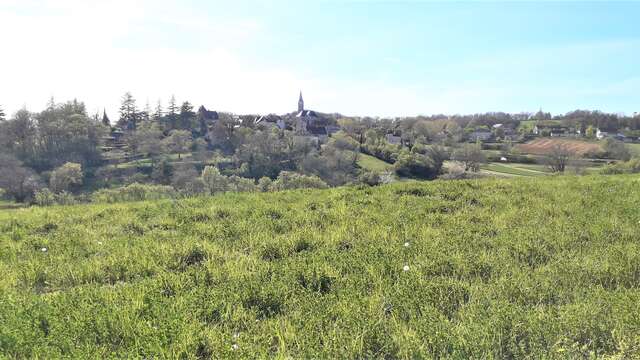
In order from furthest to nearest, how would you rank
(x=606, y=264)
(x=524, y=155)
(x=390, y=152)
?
(x=390, y=152) → (x=524, y=155) → (x=606, y=264)

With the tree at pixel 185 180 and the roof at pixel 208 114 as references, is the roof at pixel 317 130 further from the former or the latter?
the tree at pixel 185 180

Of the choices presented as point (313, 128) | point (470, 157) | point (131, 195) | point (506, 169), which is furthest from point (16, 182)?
point (313, 128)

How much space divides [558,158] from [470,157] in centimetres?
1402

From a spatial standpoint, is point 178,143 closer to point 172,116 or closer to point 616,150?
point 172,116

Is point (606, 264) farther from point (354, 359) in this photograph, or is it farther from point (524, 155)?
point (524, 155)

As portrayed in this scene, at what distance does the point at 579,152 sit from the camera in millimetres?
68750

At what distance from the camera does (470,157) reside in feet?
236

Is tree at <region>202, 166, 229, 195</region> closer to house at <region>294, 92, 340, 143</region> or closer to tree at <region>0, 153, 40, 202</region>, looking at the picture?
tree at <region>0, 153, 40, 202</region>

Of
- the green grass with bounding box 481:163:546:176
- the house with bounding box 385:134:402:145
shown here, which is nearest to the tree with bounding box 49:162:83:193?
the green grass with bounding box 481:163:546:176

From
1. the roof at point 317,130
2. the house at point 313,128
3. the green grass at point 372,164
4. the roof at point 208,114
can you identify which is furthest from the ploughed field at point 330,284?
the roof at point 208,114

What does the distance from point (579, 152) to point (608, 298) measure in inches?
3118

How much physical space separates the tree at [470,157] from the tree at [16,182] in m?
67.4

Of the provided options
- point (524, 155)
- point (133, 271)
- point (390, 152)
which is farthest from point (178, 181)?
point (524, 155)

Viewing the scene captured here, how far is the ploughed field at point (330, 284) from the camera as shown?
8.75ft
